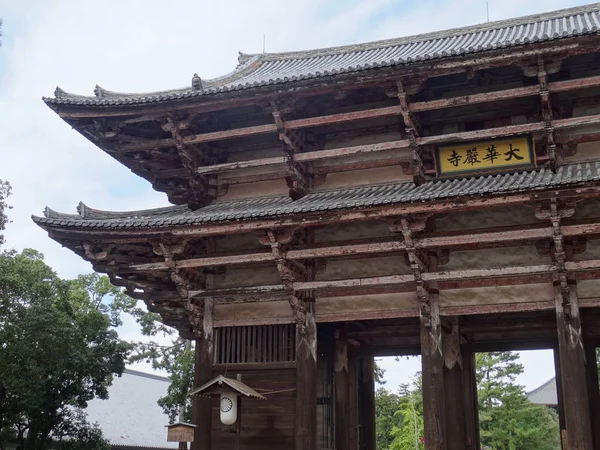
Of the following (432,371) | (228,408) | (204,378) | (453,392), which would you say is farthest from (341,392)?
(228,408)

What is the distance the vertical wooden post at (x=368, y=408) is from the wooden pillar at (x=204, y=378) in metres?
4.27

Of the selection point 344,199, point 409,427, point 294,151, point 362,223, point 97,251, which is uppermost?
point 294,151

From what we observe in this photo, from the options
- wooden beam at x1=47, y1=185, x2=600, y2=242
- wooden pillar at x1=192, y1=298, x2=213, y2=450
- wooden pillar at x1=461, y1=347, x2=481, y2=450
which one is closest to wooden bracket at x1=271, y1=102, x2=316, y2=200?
wooden beam at x1=47, y1=185, x2=600, y2=242

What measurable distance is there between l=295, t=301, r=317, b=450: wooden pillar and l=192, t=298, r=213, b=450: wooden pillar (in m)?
1.71

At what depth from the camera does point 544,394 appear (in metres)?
47.6

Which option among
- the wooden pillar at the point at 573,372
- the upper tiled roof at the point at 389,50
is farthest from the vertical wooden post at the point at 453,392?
the upper tiled roof at the point at 389,50

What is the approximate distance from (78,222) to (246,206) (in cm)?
304

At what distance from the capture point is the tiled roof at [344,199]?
9.95 m

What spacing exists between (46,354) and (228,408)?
10580mm

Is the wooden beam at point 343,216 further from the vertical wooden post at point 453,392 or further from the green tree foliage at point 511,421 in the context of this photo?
the green tree foliage at point 511,421

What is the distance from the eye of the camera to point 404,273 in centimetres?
1160

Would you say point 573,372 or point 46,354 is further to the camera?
point 46,354

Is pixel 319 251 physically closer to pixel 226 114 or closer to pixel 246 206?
pixel 246 206

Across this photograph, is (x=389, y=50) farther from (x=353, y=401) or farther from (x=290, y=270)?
(x=353, y=401)
